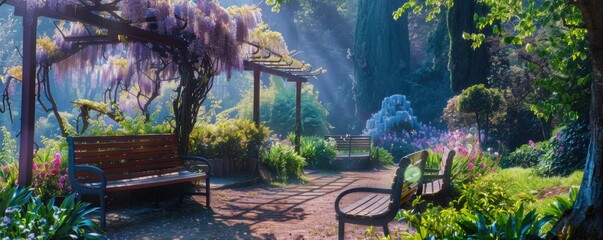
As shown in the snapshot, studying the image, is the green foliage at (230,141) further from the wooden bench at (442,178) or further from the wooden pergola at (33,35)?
the wooden bench at (442,178)

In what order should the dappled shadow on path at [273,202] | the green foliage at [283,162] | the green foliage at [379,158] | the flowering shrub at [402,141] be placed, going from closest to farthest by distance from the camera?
the dappled shadow on path at [273,202], the green foliage at [283,162], the green foliage at [379,158], the flowering shrub at [402,141]

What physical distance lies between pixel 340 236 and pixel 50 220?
225cm

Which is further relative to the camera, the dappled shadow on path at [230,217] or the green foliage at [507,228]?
the dappled shadow on path at [230,217]

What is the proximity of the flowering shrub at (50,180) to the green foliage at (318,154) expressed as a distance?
399 inches

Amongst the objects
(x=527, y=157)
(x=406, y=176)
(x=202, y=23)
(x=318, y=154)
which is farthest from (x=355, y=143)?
(x=406, y=176)

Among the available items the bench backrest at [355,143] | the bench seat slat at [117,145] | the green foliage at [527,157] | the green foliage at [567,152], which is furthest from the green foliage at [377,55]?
the bench seat slat at [117,145]

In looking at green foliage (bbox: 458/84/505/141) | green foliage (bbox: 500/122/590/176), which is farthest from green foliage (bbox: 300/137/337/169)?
green foliage (bbox: 500/122/590/176)

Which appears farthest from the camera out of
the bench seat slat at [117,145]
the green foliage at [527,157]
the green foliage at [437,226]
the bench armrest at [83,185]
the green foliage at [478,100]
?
the green foliage at [478,100]

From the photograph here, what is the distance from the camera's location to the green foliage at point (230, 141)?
10.9 metres

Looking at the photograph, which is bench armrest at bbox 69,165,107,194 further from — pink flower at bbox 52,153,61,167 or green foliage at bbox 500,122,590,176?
green foliage at bbox 500,122,590,176

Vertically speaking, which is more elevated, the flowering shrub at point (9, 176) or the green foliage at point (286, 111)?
the green foliage at point (286, 111)

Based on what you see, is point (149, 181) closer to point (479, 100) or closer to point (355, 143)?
point (479, 100)

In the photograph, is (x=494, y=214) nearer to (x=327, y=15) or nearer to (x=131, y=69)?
(x=131, y=69)

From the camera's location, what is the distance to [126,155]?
704cm
